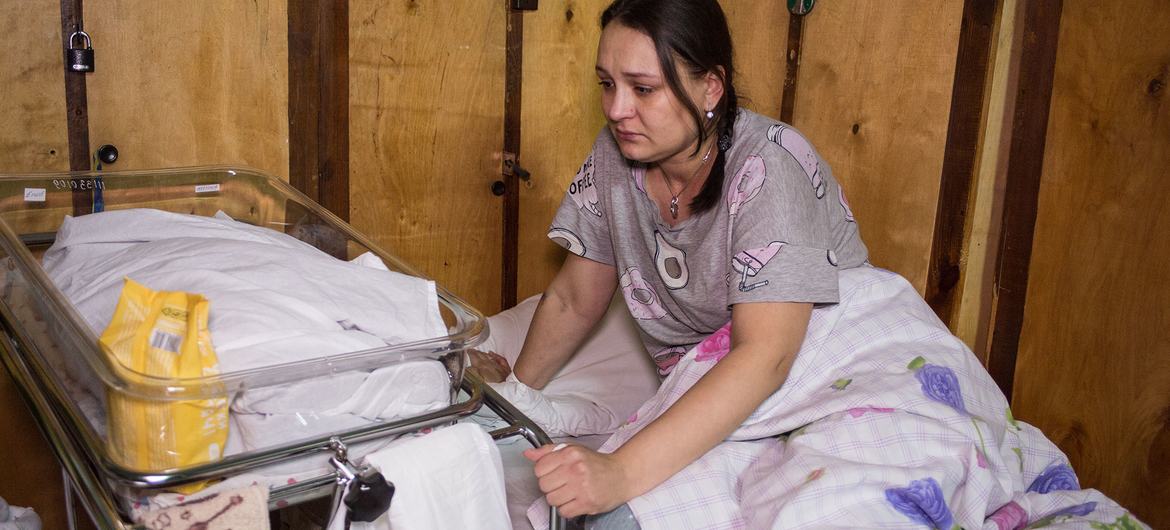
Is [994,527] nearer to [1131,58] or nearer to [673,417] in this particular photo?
[673,417]

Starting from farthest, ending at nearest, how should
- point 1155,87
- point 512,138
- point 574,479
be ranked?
point 512,138 < point 1155,87 < point 574,479

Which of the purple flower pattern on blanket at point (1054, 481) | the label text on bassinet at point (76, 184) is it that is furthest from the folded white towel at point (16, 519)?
the purple flower pattern on blanket at point (1054, 481)

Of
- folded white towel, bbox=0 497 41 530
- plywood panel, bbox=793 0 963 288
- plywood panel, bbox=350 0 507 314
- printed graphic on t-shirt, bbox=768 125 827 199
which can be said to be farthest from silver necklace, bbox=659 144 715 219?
folded white towel, bbox=0 497 41 530

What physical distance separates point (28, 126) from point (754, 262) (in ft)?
4.16

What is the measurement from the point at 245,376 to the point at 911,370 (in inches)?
33.4

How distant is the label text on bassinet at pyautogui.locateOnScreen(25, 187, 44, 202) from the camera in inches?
54.9

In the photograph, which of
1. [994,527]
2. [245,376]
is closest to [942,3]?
[994,527]

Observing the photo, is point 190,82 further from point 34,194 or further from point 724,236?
point 724,236

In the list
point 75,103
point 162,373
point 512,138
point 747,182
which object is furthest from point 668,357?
point 75,103

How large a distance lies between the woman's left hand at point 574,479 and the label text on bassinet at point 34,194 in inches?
36.7

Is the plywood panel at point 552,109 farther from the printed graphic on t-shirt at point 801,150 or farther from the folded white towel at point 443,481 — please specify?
the folded white towel at point 443,481

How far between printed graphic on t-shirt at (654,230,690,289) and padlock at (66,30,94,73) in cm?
103

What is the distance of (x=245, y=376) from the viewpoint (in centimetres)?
80

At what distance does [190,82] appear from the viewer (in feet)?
5.60
